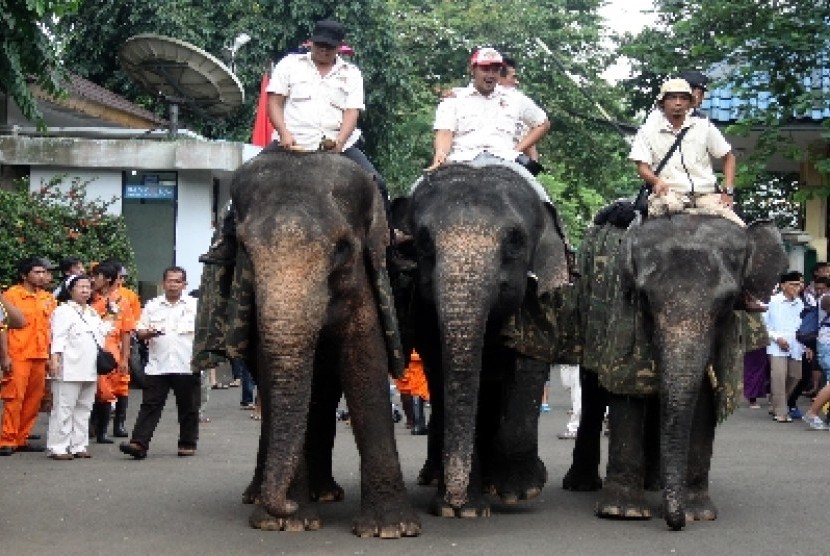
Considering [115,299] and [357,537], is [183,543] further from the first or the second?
[115,299]

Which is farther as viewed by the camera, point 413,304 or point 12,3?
point 12,3

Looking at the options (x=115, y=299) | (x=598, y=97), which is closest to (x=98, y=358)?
(x=115, y=299)

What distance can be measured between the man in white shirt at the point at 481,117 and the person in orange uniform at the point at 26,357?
5.12m

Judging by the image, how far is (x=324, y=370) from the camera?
1166 cm

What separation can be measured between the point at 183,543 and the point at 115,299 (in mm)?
7668

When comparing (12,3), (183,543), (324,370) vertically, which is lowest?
(183,543)

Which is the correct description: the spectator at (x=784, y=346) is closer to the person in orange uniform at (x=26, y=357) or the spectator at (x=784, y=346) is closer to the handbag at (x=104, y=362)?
the handbag at (x=104, y=362)

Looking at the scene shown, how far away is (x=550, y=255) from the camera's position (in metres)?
12.3

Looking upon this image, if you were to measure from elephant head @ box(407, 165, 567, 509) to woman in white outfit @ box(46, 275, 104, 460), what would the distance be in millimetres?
4962

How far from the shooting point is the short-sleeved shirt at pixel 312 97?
12.1 meters

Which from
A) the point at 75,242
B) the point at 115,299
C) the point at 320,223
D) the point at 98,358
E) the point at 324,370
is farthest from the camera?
the point at 75,242

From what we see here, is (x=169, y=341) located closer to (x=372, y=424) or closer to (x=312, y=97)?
(x=312, y=97)

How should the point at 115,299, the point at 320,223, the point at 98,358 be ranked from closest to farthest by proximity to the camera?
the point at 320,223
the point at 98,358
the point at 115,299

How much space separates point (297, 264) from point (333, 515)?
7.51ft
